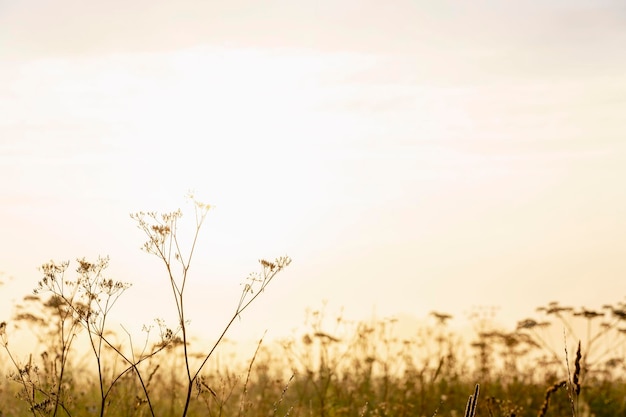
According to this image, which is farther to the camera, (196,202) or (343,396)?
(343,396)

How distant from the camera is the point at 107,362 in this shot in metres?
10.0

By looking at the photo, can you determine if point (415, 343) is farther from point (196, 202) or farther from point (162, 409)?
point (196, 202)

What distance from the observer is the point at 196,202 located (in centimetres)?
534

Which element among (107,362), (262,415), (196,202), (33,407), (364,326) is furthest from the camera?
(364,326)

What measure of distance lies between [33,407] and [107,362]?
5.34 m

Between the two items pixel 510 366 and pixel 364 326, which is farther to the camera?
pixel 510 366

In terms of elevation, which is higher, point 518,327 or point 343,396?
point 518,327

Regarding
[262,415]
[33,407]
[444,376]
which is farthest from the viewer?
[444,376]

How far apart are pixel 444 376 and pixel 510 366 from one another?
974 mm

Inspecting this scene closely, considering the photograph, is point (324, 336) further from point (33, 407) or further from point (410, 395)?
point (33, 407)

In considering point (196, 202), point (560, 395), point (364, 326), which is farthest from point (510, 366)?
point (196, 202)

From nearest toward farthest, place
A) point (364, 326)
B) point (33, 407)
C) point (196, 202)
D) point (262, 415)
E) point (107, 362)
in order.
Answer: point (33, 407), point (196, 202), point (262, 415), point (107, 362), point (364, 326)

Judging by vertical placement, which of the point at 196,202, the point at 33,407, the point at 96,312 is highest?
the point at 196,202

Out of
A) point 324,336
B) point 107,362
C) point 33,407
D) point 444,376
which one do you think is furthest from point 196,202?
point 444,376
